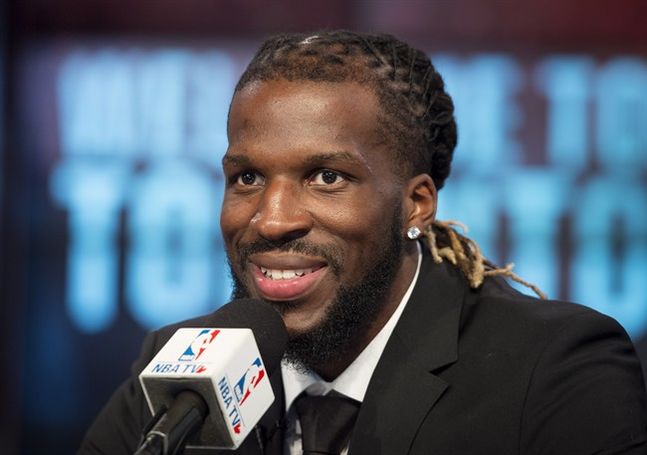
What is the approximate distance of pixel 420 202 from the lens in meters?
2.22

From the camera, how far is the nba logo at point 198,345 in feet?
4.76

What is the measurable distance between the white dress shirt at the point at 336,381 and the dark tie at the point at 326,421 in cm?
3

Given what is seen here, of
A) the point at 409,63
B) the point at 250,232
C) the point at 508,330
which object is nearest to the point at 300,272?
the point at 250,232

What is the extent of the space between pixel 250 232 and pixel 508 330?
0.58 m

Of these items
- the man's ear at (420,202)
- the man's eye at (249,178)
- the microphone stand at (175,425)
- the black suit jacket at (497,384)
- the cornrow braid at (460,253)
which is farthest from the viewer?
→ the cornrow braid at (460,253)

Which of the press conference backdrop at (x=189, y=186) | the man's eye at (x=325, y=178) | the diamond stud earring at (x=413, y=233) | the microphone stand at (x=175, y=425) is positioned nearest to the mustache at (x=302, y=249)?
the man's eye at (x=325, y=178)

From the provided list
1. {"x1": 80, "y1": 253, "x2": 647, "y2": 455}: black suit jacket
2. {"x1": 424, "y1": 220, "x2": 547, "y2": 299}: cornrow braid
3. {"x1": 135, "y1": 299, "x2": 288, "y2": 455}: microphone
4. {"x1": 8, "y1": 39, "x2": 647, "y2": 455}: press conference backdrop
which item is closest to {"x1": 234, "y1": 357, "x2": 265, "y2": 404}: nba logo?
{"x1": 135, "y1": 299, "x2": 288, "y2": 455}: microphone

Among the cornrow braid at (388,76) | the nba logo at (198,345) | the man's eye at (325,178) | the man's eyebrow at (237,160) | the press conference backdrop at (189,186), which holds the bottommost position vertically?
the press conference backdrop at (189,186)

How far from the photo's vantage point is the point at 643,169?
13.2 feet

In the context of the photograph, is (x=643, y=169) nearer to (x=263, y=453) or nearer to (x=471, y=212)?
(x=471, y=212)

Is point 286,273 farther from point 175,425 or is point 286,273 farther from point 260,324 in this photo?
point 175,425

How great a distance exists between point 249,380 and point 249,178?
2.20 ft

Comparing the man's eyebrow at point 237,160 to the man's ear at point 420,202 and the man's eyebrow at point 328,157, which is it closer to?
the man's eyebrow at point 328,157

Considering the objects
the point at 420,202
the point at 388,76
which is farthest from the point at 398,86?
the point at 420,202
